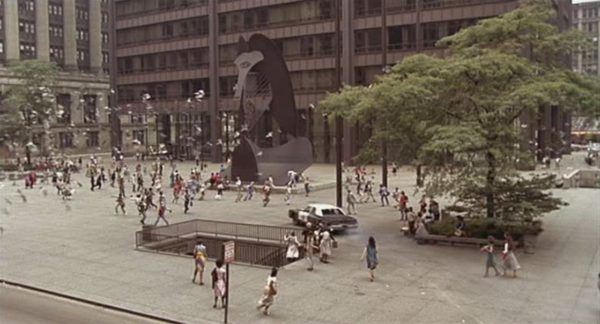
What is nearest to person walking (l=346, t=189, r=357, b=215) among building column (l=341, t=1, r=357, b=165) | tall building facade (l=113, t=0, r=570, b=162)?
tall building facade (l=113, t=0, r=570, b=162)

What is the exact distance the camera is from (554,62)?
29.1m

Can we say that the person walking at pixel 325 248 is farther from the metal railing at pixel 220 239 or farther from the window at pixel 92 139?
the window at pixel 92 139

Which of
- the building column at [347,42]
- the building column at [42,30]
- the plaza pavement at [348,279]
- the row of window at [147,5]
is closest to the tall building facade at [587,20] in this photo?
the building column at [347,42]

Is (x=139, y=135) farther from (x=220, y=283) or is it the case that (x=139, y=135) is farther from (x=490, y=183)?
(x=220, y=283)

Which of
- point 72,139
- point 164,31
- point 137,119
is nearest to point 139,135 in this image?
point 137,119

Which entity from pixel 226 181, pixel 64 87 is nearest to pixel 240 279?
pixel 226 181

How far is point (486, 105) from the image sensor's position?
2628cm

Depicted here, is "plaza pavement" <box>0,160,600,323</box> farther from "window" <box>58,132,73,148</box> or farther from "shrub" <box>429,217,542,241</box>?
"window" <box>58,132,73,148</box>

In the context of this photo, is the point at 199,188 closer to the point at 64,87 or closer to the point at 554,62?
the point at 554,62

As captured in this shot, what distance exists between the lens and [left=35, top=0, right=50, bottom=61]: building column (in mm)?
106938

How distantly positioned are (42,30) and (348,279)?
100449 millimetres

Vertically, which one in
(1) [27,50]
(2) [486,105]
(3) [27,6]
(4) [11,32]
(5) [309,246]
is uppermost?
(3) [27,6]

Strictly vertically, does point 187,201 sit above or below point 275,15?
below

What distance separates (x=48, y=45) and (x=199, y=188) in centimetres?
7634
